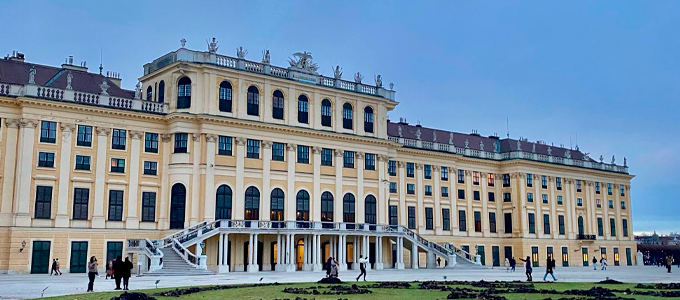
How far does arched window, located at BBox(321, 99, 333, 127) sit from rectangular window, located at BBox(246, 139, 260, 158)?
22.1 ft

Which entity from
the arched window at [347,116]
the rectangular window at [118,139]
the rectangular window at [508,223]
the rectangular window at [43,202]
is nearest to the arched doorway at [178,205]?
the rectangular window at [118,139]

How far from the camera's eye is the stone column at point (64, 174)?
46844 millimetres

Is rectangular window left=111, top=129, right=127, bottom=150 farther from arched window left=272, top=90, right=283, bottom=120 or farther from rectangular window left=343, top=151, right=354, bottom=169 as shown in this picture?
rectangular window left=343, top=151, right=354, bottom=169

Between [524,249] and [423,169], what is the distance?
571 inches

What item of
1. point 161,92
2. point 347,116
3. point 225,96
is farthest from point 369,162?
point 161,92

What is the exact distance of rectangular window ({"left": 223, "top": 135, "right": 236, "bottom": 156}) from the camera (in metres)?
52.4

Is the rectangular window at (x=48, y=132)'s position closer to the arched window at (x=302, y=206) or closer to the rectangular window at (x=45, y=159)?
the rectangular window at (x=45, y=159)

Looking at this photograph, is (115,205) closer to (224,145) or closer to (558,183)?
(224,145)

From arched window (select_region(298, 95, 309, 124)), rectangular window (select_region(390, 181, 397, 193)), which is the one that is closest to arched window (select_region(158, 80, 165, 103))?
arched window (select_region(298, 95, 309, 124))

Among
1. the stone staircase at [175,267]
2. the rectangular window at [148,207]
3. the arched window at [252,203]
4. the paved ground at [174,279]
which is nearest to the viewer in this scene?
the paved ground at [174,279]

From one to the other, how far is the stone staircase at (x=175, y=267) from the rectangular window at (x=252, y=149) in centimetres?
1160

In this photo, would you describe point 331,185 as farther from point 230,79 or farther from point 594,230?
point 594,230

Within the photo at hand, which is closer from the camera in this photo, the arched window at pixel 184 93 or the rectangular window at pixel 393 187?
the arched window at pixel 184 93

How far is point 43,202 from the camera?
46469 mm
